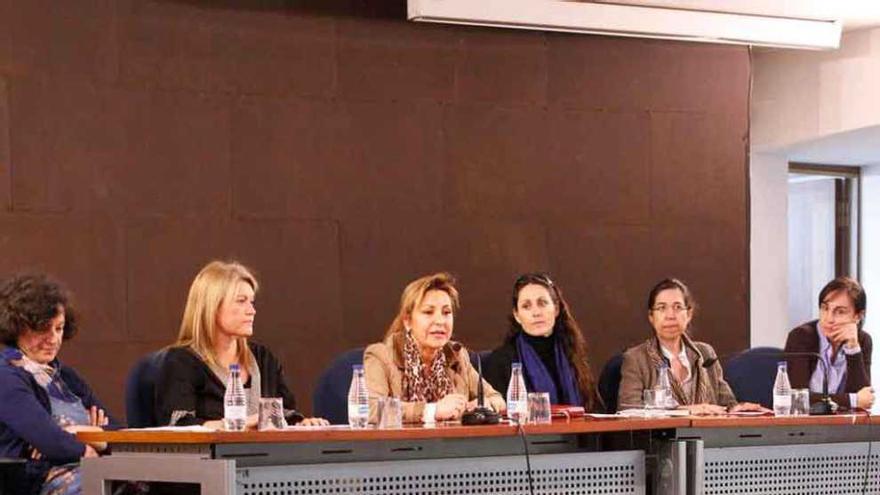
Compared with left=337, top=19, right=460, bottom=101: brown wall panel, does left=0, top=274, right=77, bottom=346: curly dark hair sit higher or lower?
lower

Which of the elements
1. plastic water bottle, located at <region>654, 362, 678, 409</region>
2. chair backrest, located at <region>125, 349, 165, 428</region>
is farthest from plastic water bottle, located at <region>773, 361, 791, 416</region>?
chair backrest, located at <region>125, 349, 165, 428</region>

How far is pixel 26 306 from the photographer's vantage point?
4727 mm

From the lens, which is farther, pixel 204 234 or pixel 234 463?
pixel 204 234

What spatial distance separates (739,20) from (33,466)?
150 inches

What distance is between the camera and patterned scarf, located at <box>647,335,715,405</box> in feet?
19.6

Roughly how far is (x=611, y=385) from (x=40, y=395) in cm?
229

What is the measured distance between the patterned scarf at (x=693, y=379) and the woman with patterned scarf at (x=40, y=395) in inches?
84.5

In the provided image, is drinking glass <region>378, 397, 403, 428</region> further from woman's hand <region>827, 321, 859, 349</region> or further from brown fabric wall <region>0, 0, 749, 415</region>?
woman's hand <region>827, 321, 859, 349</region>

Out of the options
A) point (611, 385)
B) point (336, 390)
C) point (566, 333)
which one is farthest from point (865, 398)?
point (336, 390)

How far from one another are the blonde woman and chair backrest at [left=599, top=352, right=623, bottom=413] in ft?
5.02

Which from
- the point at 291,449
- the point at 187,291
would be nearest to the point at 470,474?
the point at 291,449

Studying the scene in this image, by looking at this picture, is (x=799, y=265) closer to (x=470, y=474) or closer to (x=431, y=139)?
(x=431, y=139)

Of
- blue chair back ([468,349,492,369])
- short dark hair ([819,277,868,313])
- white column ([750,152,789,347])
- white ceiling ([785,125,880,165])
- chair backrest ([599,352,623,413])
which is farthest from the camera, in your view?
white column ([750,152,789,347])

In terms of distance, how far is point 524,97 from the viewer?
267 inches
